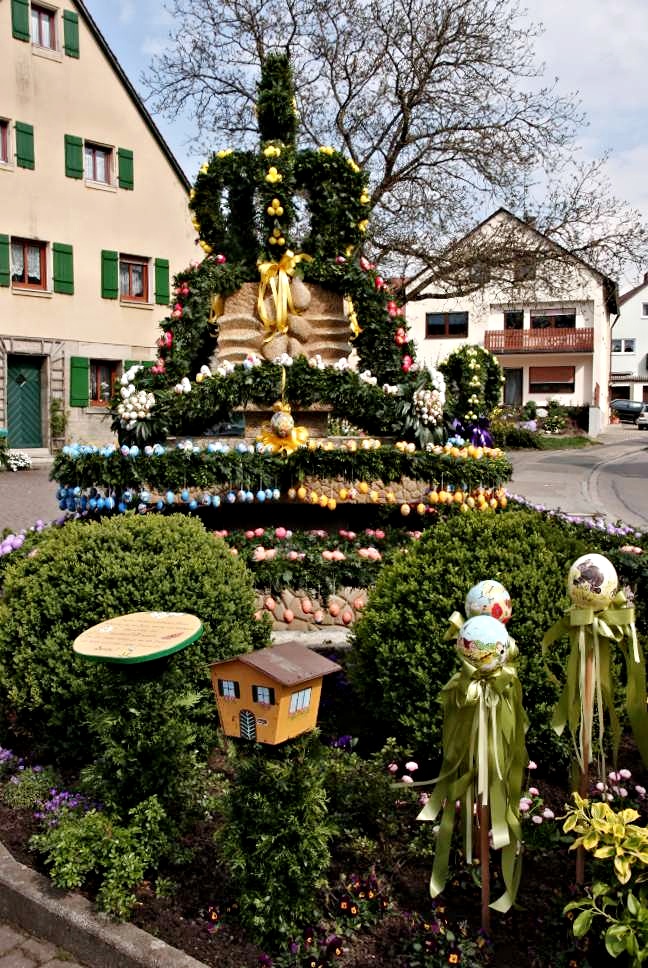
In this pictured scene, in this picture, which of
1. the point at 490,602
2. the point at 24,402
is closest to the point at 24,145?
the point at 24,402

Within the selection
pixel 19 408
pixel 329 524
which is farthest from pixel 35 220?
pixel 329 524

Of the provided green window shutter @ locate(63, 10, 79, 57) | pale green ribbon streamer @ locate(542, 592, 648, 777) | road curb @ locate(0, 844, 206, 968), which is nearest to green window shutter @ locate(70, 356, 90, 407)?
green window shutter @ locate(63, 10, 79, 57)

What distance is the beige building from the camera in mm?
22219

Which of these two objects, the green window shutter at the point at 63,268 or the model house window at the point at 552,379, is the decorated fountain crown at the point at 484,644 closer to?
the green window shutter at the point at 63,268

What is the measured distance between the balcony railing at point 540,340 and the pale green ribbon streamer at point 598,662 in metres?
41.2

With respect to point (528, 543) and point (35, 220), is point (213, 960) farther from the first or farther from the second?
point (35, 220)

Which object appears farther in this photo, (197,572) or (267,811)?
(197,572)

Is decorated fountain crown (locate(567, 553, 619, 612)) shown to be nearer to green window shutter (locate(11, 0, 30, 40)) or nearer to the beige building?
the beige building

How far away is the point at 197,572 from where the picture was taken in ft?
13.7

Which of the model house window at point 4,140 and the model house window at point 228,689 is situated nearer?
the model house window at point 228,689

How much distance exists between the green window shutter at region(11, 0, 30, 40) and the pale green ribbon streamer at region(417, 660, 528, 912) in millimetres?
24167

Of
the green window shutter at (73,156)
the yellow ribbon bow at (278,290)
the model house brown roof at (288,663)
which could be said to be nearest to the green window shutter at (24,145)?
the green window shutter at (73,156)

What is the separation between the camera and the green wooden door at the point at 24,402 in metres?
22.8

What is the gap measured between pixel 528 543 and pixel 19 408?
21.3 m
